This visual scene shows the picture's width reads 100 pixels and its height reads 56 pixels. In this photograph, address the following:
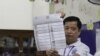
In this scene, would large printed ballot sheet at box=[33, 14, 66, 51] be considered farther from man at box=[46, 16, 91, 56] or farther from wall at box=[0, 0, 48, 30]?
wall at box=[0, 0, 48, 30]

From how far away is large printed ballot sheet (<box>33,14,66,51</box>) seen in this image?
3.79 ft

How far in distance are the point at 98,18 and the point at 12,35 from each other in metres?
0.95

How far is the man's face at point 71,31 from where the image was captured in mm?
1263

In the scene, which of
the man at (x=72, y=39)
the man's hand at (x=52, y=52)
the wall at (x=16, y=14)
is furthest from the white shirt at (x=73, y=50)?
the wall at (x=16, y=14)

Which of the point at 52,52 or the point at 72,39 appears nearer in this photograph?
the point at 52,52

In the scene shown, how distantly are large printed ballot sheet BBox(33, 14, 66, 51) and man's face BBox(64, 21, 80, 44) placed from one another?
107mm

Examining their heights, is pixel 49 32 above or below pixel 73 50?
above

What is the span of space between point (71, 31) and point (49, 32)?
0.56ft

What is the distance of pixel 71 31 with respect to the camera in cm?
128

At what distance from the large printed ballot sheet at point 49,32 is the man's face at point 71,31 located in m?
0.11

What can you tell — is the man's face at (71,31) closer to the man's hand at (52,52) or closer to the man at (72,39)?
the man at (72,39)

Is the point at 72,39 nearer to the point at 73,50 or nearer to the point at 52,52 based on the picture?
the point at 73,50

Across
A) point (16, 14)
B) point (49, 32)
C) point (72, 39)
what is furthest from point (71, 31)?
point (16, 14)

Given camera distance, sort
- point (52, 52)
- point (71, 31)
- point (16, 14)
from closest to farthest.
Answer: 1. point (52, 52)
2. point (71, 31)
3. point (16, 14)
